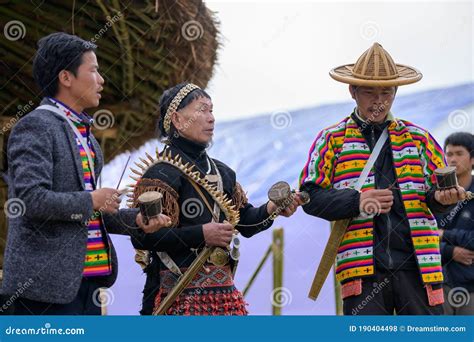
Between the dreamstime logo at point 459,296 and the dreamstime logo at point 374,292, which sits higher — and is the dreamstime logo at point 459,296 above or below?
above

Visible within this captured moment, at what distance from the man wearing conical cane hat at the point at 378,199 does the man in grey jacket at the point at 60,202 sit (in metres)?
0.76

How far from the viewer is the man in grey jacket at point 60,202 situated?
3105mm

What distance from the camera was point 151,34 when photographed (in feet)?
16.5

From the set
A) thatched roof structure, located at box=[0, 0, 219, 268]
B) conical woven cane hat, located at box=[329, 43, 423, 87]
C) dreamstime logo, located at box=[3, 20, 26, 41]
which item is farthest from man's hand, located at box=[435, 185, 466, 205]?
dreamstime logo, located at box=[3, 20, 26, 41]

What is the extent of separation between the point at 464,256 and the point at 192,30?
5.84 ft

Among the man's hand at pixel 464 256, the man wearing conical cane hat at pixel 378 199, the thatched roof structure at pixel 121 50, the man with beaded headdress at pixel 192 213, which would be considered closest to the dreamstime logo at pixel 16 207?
the man with beaded headdress at pixel 192 213

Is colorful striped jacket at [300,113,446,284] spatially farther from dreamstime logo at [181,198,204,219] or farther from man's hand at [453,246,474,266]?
man's hand at [453,246,474,266]

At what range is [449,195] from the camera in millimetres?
3609

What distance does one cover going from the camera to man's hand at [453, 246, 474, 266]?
4.86 m

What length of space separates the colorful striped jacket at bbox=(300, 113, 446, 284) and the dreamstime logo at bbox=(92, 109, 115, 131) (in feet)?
6.16

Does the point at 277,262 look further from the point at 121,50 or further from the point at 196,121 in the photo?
the point at 196,121
